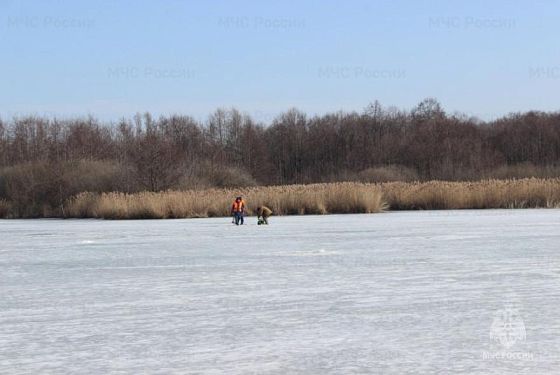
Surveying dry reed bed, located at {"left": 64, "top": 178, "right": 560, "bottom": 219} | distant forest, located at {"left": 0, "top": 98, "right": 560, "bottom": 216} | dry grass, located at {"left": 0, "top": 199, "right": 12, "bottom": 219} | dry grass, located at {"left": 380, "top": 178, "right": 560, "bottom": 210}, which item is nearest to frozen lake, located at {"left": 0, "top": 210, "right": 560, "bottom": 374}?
dry reed bed, located at {"left": 64, "top": 178, "right": 560, "bottom": 219}

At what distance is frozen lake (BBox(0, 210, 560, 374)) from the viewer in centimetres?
461

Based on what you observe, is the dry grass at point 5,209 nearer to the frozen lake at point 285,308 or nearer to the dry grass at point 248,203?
the dry grass at point 248,203

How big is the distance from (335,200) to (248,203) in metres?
2.63

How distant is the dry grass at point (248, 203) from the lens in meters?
23.7

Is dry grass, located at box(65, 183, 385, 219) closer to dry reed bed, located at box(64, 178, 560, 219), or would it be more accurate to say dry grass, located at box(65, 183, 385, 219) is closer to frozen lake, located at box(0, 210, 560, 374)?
dry reed bed, located at box(64, 178, 560, 219)

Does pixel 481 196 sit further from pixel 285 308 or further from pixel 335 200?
pixel 285 308

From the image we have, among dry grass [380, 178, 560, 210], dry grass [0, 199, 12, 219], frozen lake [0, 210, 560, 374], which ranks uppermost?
dry grass [0, 199, 12, 219]

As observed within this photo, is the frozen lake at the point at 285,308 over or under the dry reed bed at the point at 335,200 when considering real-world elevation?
under

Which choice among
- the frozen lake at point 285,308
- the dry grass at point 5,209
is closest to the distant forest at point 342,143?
the dry grass at point 5,209

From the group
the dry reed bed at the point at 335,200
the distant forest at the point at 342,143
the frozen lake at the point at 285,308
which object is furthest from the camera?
the distant forest at the point at 342,143

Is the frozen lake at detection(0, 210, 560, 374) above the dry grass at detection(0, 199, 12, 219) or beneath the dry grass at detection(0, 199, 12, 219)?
beneath

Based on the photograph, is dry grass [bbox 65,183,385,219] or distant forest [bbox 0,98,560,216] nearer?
dry grass [bbox 65,183,385,219]

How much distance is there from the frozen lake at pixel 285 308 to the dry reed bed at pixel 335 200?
11168mm

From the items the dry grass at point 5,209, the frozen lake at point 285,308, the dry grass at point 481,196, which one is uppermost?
the dry grass at point 5,209
